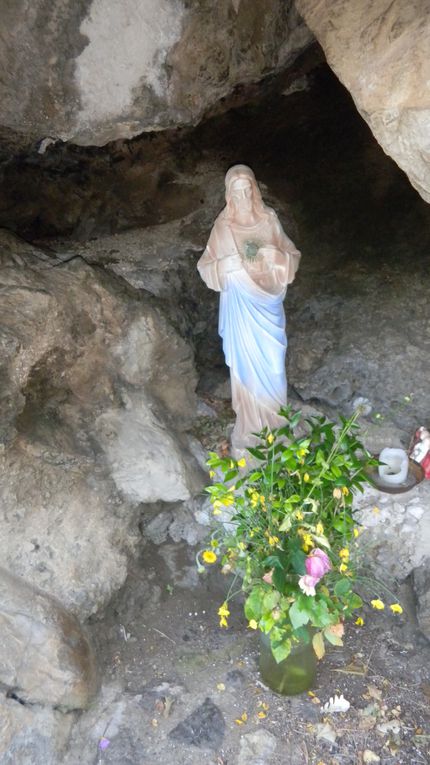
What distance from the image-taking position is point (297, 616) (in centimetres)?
212

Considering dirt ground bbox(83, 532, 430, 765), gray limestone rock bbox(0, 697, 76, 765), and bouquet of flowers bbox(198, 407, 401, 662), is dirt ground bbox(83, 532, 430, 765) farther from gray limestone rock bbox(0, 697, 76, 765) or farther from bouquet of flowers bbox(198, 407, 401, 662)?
bouquet of flowers bbox(198, 407, 401, 662)

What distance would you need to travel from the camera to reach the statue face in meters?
2.90

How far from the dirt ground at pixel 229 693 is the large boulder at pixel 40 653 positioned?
0.14 metres

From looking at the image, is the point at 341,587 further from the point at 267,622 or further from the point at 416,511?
the point at 416,511

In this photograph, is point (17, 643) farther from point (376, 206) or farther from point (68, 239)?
point (376, 206)

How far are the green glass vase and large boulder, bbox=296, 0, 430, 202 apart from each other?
72.8 inches

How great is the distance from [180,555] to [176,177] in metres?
2.66

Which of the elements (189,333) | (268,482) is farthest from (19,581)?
(189,333)

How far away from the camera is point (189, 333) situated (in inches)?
165

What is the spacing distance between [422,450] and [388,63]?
2.10 m

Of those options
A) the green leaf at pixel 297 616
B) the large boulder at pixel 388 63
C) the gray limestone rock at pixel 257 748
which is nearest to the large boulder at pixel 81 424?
the gray limestone rock at pixel 257 748

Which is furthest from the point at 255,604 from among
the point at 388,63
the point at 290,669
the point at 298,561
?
the point at 388,63

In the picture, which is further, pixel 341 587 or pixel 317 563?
pixel 341 587

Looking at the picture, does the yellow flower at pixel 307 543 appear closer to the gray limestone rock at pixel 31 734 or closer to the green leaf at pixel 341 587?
the green leaf at pixel 341 587
